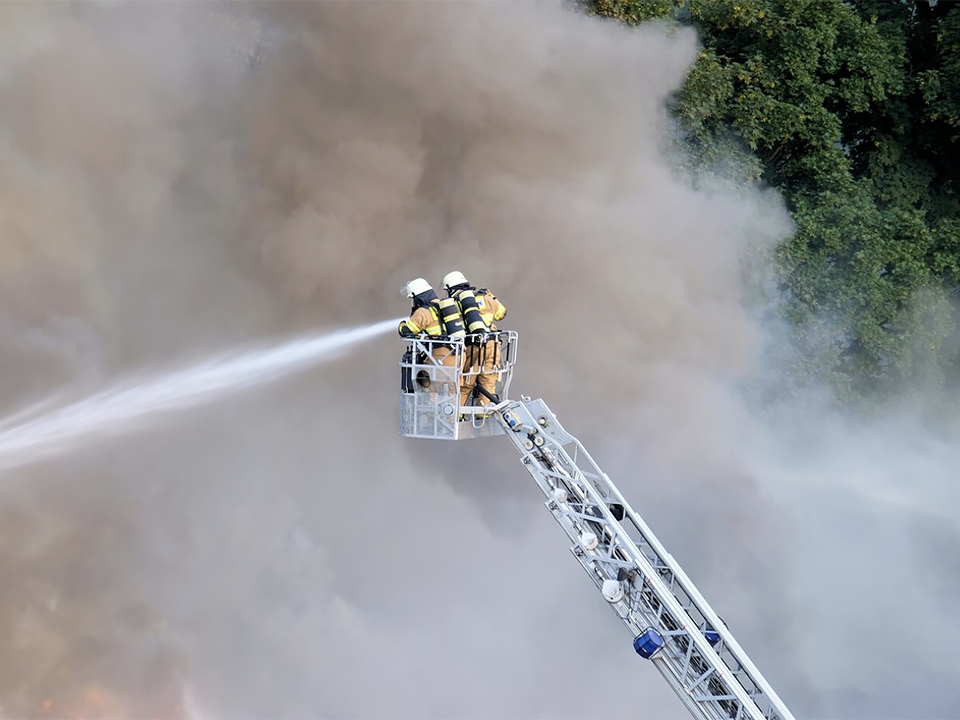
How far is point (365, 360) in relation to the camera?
15195 mm

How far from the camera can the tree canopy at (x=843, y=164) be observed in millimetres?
16875

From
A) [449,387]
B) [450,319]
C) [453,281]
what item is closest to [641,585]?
[449,387]

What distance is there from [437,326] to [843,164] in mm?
10157

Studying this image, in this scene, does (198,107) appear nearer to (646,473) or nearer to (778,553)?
(646,473)

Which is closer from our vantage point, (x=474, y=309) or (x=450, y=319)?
(x=450, y=319)

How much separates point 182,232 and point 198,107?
1648mm

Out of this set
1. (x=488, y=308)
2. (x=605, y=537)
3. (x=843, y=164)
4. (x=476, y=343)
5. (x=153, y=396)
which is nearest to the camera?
(x=605, y=537)

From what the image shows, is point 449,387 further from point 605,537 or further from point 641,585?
point 641,585

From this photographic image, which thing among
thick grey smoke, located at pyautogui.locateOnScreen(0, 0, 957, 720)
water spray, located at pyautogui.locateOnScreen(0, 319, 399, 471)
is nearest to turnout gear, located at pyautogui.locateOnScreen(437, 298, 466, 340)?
water spray, located at pyautogui.locateOnScreen(0, 319, 399, 471)

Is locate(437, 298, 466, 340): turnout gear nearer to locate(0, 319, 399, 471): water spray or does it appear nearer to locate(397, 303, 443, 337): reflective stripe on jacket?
locate(397, 303, 443, 337): reflective stripe on jacket

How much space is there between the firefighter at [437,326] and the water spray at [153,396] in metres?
3.33

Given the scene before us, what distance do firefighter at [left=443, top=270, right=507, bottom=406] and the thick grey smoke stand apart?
428 centimetres

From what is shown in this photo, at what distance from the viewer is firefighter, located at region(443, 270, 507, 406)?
10031 millimetres

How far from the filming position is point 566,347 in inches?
591
